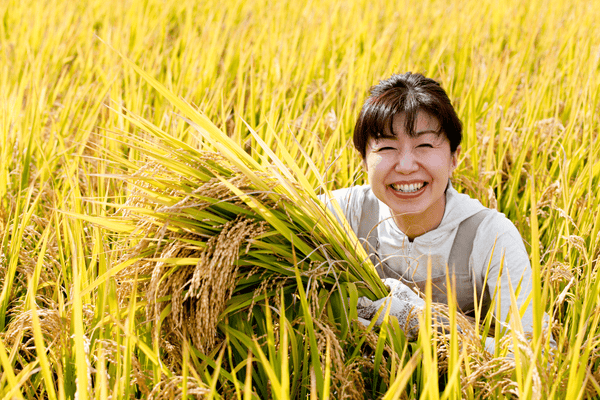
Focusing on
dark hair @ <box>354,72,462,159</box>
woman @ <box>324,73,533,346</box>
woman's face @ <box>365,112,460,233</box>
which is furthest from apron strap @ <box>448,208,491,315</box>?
dark hair @ <box>354,72,462,159</box>

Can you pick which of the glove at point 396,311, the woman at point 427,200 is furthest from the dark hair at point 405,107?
the glove at point 396,311

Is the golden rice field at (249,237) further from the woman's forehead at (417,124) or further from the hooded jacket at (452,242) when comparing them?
the woman's forehead at (417,124)

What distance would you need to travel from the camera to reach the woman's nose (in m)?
1.68

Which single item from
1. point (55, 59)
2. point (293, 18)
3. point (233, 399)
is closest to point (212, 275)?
point (233, 399)

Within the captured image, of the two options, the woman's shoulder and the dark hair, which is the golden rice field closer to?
the woman's shoulder

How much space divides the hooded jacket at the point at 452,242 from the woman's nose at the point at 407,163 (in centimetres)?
16

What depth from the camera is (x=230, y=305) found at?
138cm

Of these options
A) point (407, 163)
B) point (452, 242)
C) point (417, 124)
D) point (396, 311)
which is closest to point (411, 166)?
point (407, 163)

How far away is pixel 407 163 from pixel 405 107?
0.58 feet

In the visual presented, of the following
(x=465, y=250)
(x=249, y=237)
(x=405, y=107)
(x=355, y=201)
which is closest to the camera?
(x=249, y=237)

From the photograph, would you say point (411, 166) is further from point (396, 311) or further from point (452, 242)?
point (396, 311)

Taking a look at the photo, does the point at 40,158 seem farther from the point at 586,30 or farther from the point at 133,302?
the point at 586,30

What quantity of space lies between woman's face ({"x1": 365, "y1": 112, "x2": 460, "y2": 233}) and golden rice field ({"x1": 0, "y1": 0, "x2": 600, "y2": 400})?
241 millimetres

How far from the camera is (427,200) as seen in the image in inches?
68.3
